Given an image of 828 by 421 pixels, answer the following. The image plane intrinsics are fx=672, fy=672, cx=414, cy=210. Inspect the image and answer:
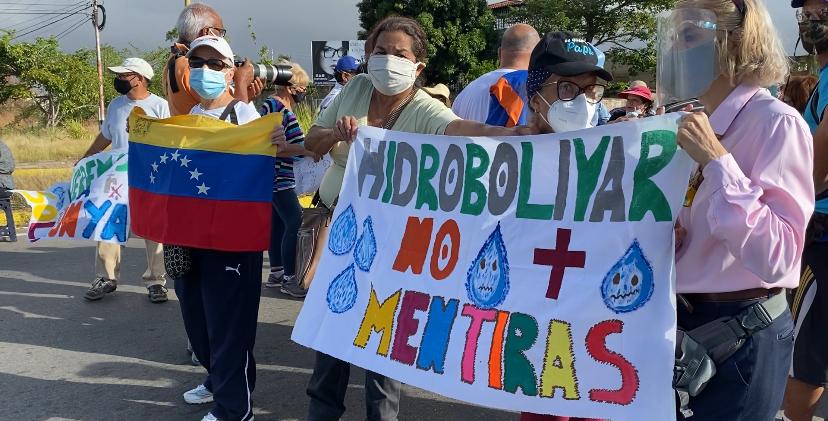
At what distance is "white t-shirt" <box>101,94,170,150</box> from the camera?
5363mm

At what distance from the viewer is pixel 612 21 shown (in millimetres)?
33531

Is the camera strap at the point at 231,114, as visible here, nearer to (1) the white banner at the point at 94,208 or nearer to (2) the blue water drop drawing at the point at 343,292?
(2) the blue water drop drawing at the point at 343,292

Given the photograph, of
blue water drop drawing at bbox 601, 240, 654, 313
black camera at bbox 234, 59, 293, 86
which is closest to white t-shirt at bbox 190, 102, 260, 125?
black camera at bbox 234, 59, 293, 86

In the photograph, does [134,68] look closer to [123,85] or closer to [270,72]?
[123,85]

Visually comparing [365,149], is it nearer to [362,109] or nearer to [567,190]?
[362,109]

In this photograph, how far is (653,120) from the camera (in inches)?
75.8

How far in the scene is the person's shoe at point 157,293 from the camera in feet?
18.2

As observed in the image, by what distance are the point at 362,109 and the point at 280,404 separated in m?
1.75

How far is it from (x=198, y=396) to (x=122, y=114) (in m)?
2.74

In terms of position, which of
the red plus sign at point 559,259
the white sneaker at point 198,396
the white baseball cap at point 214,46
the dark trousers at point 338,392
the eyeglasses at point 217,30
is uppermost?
the eyeglasses at point 217,30

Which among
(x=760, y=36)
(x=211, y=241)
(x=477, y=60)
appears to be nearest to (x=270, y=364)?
(x=211, y=241)

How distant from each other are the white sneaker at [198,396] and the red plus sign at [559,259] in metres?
2.30

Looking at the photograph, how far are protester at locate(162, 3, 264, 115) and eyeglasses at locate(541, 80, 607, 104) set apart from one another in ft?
6.14

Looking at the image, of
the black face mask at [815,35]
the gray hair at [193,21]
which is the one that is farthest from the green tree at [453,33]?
the black face mask at [815,35]
